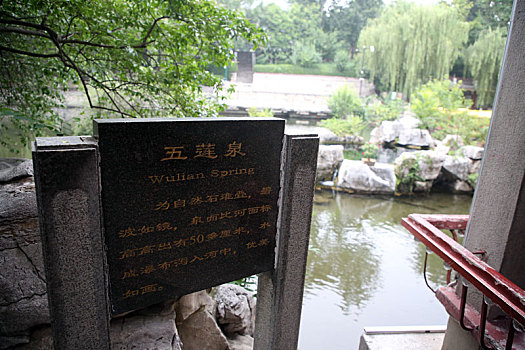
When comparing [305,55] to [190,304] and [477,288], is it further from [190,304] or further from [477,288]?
[477,288]

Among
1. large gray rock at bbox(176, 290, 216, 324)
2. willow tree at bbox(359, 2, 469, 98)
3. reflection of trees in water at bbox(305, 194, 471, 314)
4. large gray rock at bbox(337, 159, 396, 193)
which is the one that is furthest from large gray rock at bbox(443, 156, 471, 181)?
large gray rock at bbox(176, 290, 216, 324)

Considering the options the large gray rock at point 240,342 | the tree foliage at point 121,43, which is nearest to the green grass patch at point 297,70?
the tree foliage at point 121,43

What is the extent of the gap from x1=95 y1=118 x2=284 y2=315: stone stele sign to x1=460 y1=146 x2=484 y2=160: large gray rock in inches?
378

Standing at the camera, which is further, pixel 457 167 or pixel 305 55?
pixel 305 55

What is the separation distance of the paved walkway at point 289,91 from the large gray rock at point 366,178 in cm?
924

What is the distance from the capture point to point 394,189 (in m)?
9.07

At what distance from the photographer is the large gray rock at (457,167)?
A: 9594mm

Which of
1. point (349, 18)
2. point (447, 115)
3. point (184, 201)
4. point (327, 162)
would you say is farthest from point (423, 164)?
point (349, 18)

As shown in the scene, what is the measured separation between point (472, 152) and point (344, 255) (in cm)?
616

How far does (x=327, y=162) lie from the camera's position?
980 centimetres

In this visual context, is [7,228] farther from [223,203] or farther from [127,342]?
[223,203]

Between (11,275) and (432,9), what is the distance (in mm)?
17521

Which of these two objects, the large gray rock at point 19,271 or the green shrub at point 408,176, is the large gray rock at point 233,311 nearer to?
the large gray rock at point 19,271

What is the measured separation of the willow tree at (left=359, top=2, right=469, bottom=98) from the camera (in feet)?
50.4
